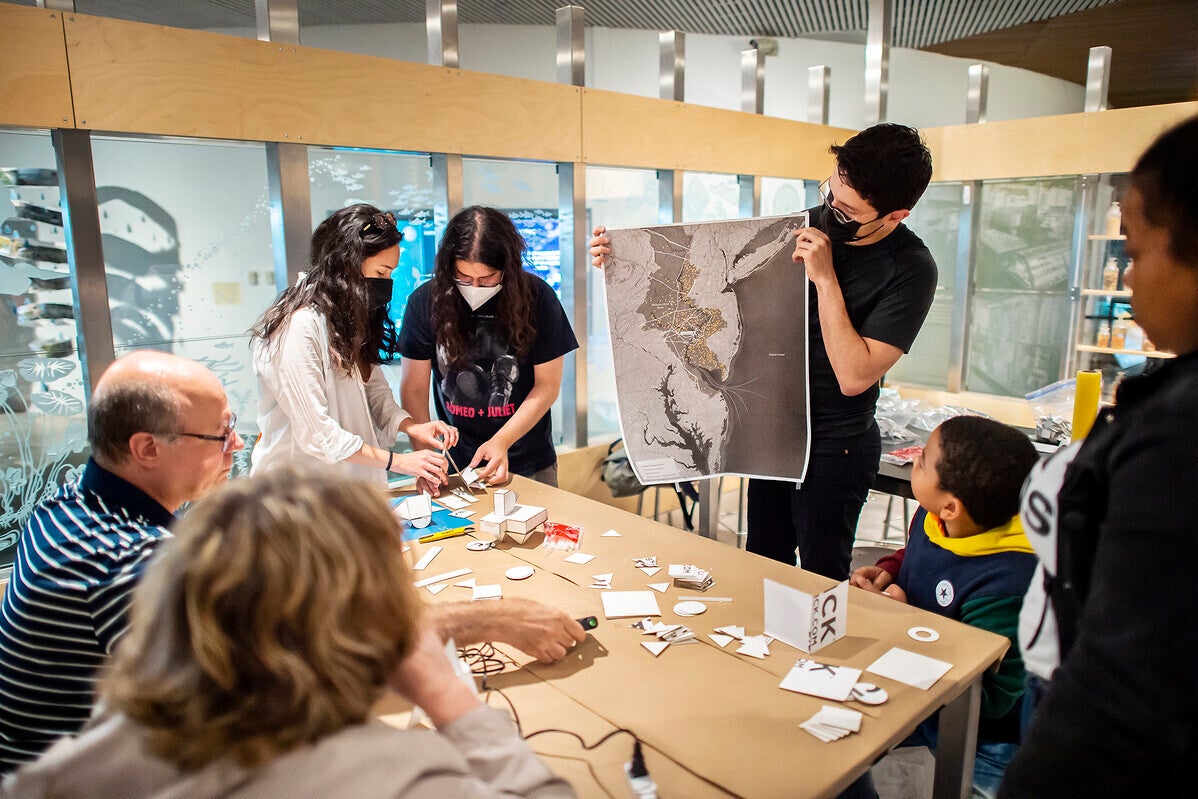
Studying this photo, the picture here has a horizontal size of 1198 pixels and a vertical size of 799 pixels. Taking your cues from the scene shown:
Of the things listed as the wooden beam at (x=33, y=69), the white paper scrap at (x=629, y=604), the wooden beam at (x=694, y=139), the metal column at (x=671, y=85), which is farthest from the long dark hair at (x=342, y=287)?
the metal column at (x=671, y=85)

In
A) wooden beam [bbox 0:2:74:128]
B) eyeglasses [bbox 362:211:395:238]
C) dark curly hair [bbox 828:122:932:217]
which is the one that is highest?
wooden beam [bbox 0:2:74:128]

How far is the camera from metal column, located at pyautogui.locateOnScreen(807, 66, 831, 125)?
6.03 meters

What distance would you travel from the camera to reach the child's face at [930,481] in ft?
6.56

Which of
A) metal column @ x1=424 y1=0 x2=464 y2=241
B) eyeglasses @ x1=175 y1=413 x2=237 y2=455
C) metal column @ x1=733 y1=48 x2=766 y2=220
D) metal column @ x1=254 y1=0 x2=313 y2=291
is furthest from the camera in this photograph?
metal column @ x1=733 y1=48 x2=766 y2=220

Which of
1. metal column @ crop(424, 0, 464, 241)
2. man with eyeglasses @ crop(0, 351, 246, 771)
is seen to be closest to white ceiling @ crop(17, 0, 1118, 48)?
metal column @ crop(424, 0, 464, 241)

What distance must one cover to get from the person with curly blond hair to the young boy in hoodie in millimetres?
1450

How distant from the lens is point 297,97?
3.11 metres

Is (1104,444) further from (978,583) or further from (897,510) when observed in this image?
(897,510)

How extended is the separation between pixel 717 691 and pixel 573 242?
316cm

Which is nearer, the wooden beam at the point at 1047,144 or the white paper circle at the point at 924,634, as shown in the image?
the white paper circle at the point at 924,634

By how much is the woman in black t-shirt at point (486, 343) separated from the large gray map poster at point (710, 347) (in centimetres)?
30

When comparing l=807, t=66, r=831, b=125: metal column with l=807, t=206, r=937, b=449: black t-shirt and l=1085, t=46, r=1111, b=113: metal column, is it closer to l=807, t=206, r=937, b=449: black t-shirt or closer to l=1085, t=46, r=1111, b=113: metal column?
l=1085, t=46, r=1111, b=113: metal column

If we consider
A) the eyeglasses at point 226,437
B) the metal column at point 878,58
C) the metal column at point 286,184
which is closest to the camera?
the eyeglasses at point 226,437

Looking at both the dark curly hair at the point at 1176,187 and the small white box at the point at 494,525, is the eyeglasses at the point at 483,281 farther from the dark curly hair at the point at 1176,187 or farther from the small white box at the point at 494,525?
the dark curly hair at the point at 1176,187
